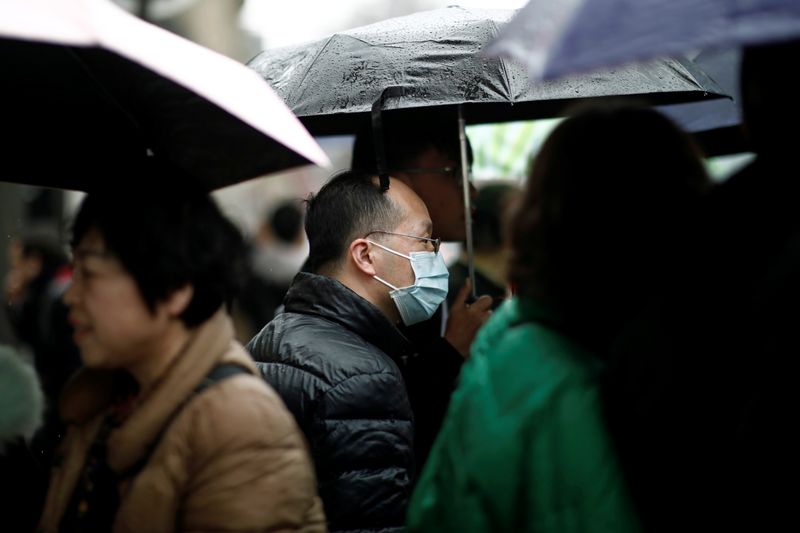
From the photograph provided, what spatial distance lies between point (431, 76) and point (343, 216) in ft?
1.92

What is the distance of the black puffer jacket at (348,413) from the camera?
2652 millimetres

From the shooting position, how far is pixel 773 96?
1.85m

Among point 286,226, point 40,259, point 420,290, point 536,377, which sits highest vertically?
point 536,377

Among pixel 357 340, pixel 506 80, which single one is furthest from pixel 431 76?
pixel 357 340

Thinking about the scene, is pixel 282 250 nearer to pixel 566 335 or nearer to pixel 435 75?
pixel 435 75

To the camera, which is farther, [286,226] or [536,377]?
[286,226]

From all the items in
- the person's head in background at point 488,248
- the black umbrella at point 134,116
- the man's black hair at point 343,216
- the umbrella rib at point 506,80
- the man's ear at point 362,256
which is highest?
the black umbrella at point 134,116

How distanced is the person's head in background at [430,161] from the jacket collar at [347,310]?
103cm

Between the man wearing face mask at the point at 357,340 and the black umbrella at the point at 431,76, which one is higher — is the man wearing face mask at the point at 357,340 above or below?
below

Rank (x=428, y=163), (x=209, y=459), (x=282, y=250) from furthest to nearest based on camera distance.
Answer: (x=282, y=250) < (x=428, y=163) < (x=209, y=459)

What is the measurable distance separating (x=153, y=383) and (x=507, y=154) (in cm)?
432

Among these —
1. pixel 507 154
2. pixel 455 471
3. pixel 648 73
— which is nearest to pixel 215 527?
pixel 455 471

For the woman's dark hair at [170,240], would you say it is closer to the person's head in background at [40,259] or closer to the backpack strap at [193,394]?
the backpack strap at [193,394]

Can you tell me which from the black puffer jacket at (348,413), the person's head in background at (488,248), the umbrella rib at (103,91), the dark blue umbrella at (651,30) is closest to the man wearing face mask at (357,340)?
the black puffer jacket at (348,413)
